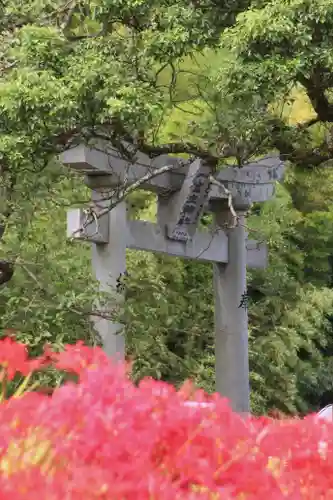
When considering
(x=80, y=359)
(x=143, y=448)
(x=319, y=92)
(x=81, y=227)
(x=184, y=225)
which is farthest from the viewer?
(x=184, y=225)

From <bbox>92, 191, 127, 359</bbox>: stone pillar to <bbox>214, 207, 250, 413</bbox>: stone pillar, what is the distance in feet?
4.81

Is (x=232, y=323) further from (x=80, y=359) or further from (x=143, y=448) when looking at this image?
(x=143, y=448)

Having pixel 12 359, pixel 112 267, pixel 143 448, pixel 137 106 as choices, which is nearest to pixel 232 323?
pixel 112 267

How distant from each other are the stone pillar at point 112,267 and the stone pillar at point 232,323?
147 cm

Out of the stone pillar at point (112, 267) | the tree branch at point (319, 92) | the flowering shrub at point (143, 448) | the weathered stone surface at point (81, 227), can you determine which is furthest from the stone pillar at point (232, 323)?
the flowering shrub at point (143, 448)

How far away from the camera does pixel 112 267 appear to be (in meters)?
4.65

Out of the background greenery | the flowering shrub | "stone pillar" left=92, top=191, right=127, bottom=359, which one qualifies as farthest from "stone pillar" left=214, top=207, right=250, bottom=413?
the flowering shrub

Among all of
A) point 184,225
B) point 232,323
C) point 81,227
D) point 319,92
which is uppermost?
point 319,92

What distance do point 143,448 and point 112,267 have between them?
3725 millimetres

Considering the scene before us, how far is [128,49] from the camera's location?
12.2 feet

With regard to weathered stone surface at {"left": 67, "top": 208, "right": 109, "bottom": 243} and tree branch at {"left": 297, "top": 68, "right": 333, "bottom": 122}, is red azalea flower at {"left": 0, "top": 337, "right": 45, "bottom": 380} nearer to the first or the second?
tree branch at {"left": 297, "top": 68, "right": 333, "bottom": 122}

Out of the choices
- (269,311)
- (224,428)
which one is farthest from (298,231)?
(224,428)

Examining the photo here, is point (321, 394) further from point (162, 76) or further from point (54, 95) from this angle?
point (54, 95)

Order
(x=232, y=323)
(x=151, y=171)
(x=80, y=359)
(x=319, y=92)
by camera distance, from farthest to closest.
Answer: (x=232, y=323) → (x=151, y=171) → (x=319, y=92) → (x=80, y=359)
